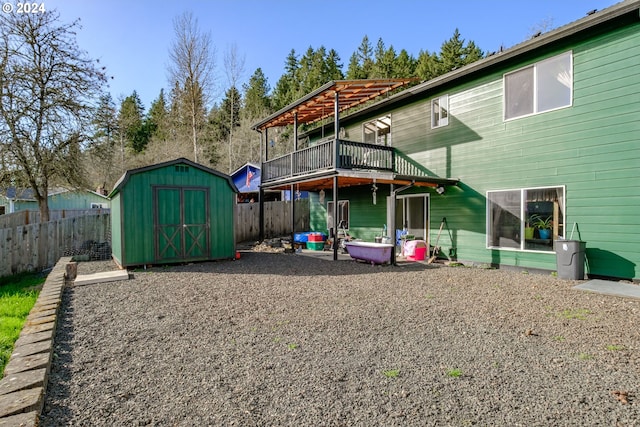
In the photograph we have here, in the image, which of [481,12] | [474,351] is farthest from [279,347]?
[481,12]

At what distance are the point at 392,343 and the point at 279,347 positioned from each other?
1264 millimetres

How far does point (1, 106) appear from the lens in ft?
34.2

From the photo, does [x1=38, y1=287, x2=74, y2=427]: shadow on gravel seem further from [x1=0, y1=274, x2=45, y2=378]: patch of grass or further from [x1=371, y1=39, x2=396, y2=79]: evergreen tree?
[x1=371, y1=39, x2=396, y2=79]: evergreen tree

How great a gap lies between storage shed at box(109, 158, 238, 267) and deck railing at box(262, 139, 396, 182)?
9.45 ft

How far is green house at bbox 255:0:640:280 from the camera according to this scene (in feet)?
22.9

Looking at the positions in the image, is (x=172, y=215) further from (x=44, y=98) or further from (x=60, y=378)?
(x=44, y=98)

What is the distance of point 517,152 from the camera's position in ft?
28.6

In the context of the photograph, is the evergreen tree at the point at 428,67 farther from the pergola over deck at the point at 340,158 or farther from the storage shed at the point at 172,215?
the storage shed at the point at 172,215

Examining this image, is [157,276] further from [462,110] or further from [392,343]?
[462,110]

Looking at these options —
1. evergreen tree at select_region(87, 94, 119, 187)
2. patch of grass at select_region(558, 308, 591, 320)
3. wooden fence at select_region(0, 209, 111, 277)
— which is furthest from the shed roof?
patch of grass at select_region(558, 308, 591, 320)

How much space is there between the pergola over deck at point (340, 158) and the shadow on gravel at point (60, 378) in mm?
7004

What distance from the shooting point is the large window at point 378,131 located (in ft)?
41.6

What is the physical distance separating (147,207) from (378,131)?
28.7ft

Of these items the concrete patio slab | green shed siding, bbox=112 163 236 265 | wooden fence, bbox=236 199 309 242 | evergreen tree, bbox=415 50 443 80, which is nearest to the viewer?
the concrete patio slab
